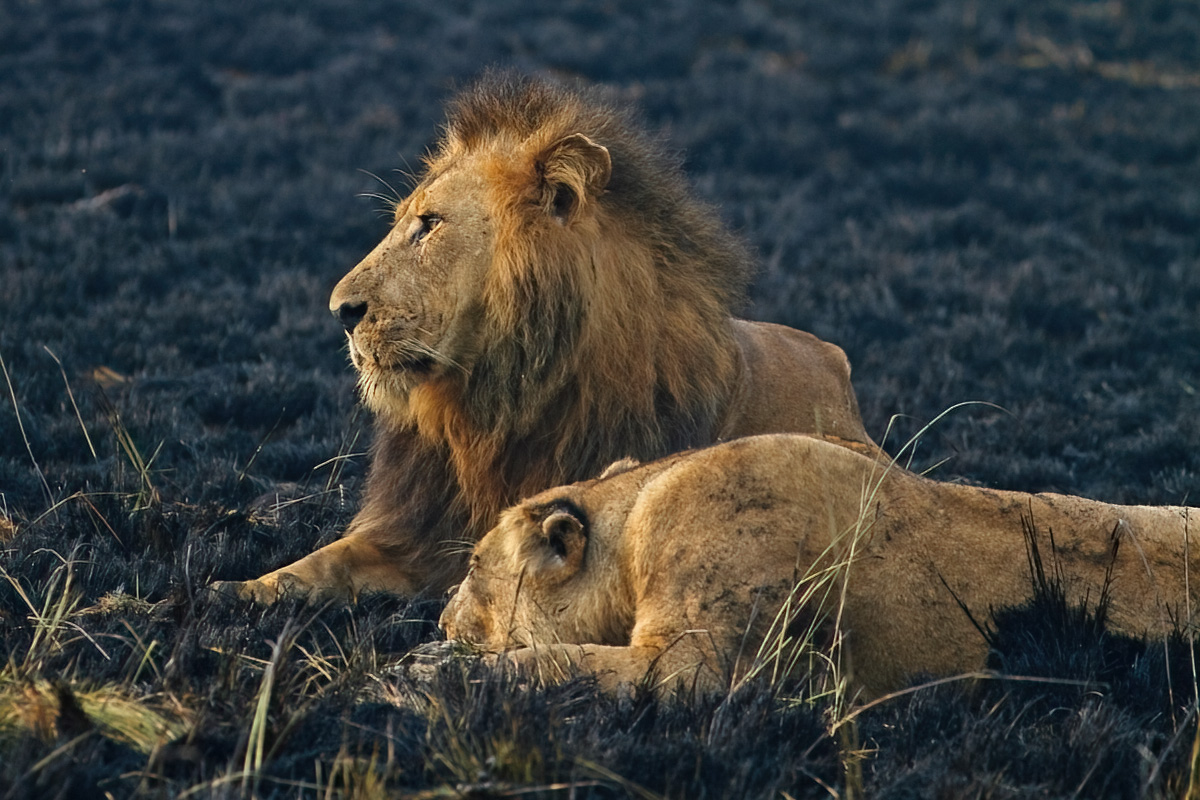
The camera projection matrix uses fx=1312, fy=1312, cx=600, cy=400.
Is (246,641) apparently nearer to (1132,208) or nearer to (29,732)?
(29,732)

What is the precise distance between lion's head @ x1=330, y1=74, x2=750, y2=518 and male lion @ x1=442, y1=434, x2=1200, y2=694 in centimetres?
78

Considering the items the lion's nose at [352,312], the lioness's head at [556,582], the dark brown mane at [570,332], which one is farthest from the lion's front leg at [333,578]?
the lioness's head at [556,582]

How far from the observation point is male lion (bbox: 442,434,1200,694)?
10.4ft

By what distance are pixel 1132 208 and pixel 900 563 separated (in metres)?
9.95

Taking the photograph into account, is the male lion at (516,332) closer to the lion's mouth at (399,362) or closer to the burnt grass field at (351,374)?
the lion's mouth at (399,362)

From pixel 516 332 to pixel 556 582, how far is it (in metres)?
1.16

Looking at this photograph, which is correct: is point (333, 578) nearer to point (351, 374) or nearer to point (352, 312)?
point (352, 312)

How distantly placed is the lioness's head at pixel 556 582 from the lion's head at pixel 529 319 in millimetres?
888

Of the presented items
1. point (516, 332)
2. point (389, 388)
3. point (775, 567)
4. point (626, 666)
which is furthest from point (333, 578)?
point (775, 567)

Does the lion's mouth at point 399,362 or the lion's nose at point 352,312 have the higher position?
the lion's nose at point 352,312

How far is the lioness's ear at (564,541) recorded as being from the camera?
129 inches

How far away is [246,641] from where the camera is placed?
3.57 metres

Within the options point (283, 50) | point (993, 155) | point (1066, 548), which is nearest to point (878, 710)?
point (1066, 548)

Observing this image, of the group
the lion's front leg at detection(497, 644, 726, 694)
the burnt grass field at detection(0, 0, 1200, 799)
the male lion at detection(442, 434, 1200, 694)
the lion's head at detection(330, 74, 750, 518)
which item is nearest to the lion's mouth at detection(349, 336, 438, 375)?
the lion's head at detection(330, 74, 750, 518)
